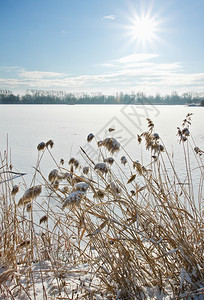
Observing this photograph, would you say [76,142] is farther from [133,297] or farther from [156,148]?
[133,297]

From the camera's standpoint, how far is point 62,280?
1390 millimetres

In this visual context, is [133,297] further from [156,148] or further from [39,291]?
[156,148]

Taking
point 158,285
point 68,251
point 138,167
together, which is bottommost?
point 68,251

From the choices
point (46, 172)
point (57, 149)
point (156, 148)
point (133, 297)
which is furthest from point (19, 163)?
point (133, 297)

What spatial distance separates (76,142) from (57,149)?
1.44m

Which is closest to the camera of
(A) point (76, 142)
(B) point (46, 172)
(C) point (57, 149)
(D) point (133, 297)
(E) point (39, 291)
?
(D) point (133, 297)

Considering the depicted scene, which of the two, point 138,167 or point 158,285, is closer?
point 158,285

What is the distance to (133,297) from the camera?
121cm

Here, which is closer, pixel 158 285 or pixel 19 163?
→ pixel 158 285

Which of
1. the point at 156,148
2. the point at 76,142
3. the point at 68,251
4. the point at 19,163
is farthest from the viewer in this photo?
the point at 76,142

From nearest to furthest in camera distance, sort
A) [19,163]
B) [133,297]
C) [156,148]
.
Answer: [133,297] < [156,148] < [19,163]

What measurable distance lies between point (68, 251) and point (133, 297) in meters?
0.95

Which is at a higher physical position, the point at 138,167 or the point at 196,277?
the point at 138,167

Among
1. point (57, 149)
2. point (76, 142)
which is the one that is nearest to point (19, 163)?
point (57, 149)
